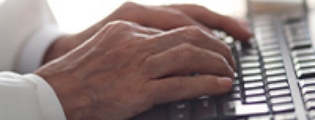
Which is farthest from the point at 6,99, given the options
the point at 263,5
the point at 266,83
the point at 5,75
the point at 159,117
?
the point at 263,5

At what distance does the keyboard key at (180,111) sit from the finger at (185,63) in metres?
0.05

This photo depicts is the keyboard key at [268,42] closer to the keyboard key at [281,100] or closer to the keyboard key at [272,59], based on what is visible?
the keyboard key at [272,59]

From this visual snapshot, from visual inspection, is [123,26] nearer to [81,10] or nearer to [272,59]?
[272,59]

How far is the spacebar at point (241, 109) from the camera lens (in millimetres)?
587

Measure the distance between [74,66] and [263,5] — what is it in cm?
45

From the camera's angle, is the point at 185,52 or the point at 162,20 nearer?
the point at 185,52

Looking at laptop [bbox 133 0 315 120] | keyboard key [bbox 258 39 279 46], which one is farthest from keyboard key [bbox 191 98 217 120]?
keyboard key [bbox 258 39 279 46]

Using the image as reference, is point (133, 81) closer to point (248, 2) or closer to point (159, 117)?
point (159, 117)

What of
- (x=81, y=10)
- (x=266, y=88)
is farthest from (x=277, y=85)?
(x=81, y=10)

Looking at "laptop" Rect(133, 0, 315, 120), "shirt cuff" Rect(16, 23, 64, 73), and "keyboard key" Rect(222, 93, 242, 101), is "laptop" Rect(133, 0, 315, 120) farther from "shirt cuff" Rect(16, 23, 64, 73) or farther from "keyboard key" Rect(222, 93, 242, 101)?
"shirt cuff" Rect(16, 23, 64, 73)

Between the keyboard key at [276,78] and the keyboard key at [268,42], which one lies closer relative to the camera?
the keyboard key at [276,78]

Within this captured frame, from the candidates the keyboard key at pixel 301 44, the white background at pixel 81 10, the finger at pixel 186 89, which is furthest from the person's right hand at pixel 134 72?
the white background at pixel 81 10

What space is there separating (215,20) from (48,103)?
0.30 metres

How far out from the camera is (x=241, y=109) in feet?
1.97
